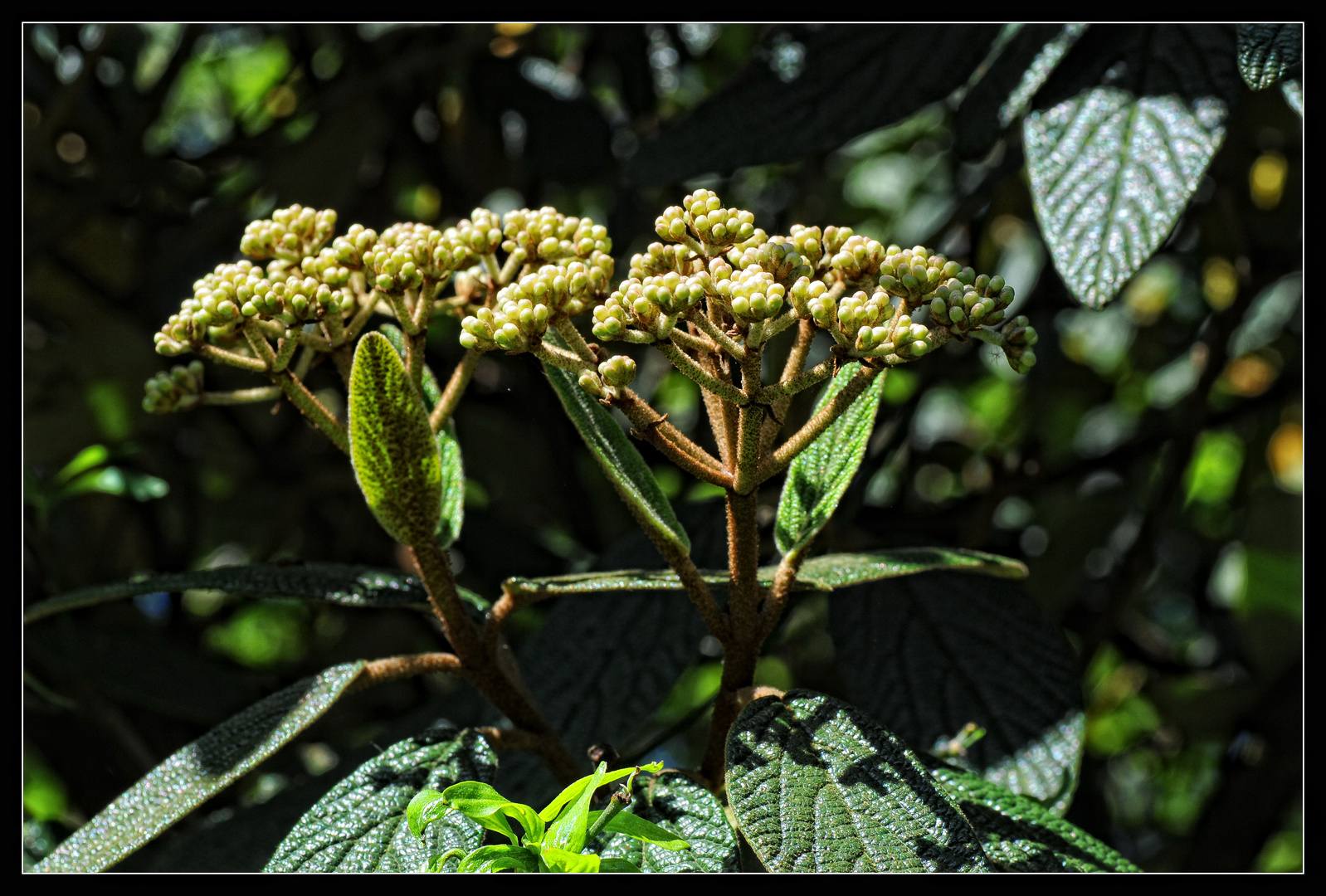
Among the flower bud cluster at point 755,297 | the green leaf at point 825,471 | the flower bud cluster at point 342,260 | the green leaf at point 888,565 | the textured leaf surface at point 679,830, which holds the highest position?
the flower bud cluster at point 342,260

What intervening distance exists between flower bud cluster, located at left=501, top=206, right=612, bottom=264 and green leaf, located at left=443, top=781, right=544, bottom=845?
365mm

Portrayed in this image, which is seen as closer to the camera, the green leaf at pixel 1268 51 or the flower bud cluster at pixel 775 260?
the flower bud cluster at pixel 775 260

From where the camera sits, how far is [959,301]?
0.70 meters

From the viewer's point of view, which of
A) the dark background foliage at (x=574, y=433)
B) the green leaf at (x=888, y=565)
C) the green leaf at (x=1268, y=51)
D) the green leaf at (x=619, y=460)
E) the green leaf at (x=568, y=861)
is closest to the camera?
the green leaf at (x=568, y=861)

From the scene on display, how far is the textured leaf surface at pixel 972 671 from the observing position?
3.38 feet

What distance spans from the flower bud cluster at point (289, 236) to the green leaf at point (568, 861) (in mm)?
469

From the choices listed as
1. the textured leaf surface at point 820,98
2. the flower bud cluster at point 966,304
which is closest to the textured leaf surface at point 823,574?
the flower bud cluster at point 966,304

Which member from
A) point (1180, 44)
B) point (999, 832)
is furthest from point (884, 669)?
point (1180, 44)

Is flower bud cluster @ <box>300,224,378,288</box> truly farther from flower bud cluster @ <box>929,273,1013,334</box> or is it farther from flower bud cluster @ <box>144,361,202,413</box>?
flower bud cluster @ <box>929,273,1013,334</box>

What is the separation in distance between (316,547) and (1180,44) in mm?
1485

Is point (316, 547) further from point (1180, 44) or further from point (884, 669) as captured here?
point (1180, 44)

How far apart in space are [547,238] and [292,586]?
36 centimetres

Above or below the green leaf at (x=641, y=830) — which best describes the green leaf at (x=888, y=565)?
above

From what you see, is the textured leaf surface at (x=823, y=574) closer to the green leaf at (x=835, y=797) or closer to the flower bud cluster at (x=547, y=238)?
the green leaf at (x=835, y=797)
